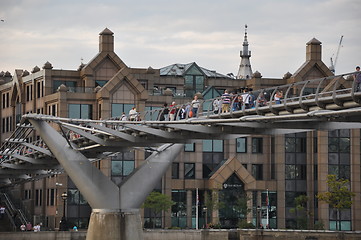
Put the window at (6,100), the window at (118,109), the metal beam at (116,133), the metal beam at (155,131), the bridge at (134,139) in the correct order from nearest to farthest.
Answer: the bridge at (134,139), the metal beam at (155,131), the metal beam at (116,133), the window at (118,109), the window at (6,100)

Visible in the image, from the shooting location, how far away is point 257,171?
11981cm

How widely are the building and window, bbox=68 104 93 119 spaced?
0.10 metres

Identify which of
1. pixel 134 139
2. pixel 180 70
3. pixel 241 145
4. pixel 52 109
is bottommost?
pixel 134 139

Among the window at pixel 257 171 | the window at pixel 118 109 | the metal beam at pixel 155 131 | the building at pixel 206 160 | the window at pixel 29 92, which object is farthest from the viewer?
the window at pixel 29 92

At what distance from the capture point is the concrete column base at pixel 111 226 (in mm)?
75938

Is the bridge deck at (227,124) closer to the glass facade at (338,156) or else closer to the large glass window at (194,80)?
the large glass window at (194,80)

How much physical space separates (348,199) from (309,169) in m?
7.01

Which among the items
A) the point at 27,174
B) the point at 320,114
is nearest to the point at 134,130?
the point at 320,114

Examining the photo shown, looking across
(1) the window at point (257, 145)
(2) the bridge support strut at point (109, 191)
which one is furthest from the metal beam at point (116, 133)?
(1) the window at point (257, 145)

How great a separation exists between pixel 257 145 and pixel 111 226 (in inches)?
1817

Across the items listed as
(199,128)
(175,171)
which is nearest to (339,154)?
(175,171)

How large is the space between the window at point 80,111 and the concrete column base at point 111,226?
3705 centimetres

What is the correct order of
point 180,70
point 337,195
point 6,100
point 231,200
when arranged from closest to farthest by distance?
point 337,195 < point 231,200 < point 180,70 < point 6,100

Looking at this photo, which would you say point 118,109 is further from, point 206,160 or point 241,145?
point 241,145
